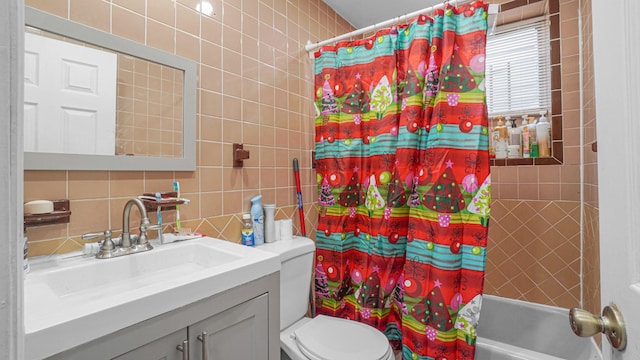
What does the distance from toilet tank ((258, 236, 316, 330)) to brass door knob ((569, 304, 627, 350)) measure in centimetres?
114

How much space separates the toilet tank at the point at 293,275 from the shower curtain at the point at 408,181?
0.88 feet

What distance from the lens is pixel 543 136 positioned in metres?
1.89

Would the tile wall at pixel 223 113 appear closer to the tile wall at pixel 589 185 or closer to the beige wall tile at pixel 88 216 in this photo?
the beige wall tile at pixel 88 216

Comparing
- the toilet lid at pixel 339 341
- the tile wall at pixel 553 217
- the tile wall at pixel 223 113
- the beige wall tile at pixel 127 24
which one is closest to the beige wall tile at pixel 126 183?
the tile wall at pixel 223 113

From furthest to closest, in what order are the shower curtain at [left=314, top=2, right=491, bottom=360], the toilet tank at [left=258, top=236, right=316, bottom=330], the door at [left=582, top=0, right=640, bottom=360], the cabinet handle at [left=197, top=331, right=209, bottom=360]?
the toilet tank at [left=258, top=236, right=316, bottom=330]
the shower curtain at [left=314, top=2, right=491, bottom=360]
the cabinet handle at [left=197, top=331, right=209, bottom=360]
the door at [left=582, top=0, right=640, bottom=360]

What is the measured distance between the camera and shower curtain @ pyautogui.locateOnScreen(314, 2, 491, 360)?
135 centimetres

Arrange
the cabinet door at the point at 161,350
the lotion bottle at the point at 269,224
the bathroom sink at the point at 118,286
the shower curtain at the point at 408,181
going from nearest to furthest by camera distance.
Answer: the bathroom sink at the point at 118,286 → the cabinet door at the point at 161,350 → the shower curtain at the point at 408,181 → the lotion bottle at the point at 269,224

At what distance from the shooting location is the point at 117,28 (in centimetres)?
112

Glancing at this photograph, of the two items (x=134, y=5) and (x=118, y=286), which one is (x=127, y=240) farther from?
(x=134, y=5)

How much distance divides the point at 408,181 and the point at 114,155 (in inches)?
51.1

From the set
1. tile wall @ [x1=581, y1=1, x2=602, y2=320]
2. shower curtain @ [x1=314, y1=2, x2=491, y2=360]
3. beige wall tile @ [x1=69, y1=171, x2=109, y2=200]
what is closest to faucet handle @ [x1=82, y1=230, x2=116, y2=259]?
beige wall tile @ [x1=69, y1=171, x2=109, y2=200]

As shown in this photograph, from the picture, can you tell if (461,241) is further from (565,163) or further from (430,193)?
(565,163)

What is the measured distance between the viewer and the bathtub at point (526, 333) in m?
1.55

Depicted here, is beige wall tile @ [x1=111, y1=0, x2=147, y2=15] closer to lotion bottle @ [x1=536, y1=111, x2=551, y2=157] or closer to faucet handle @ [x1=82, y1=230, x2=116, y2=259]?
faucet handle @ [x1=82, y1=230, x2=116, y2=259]
